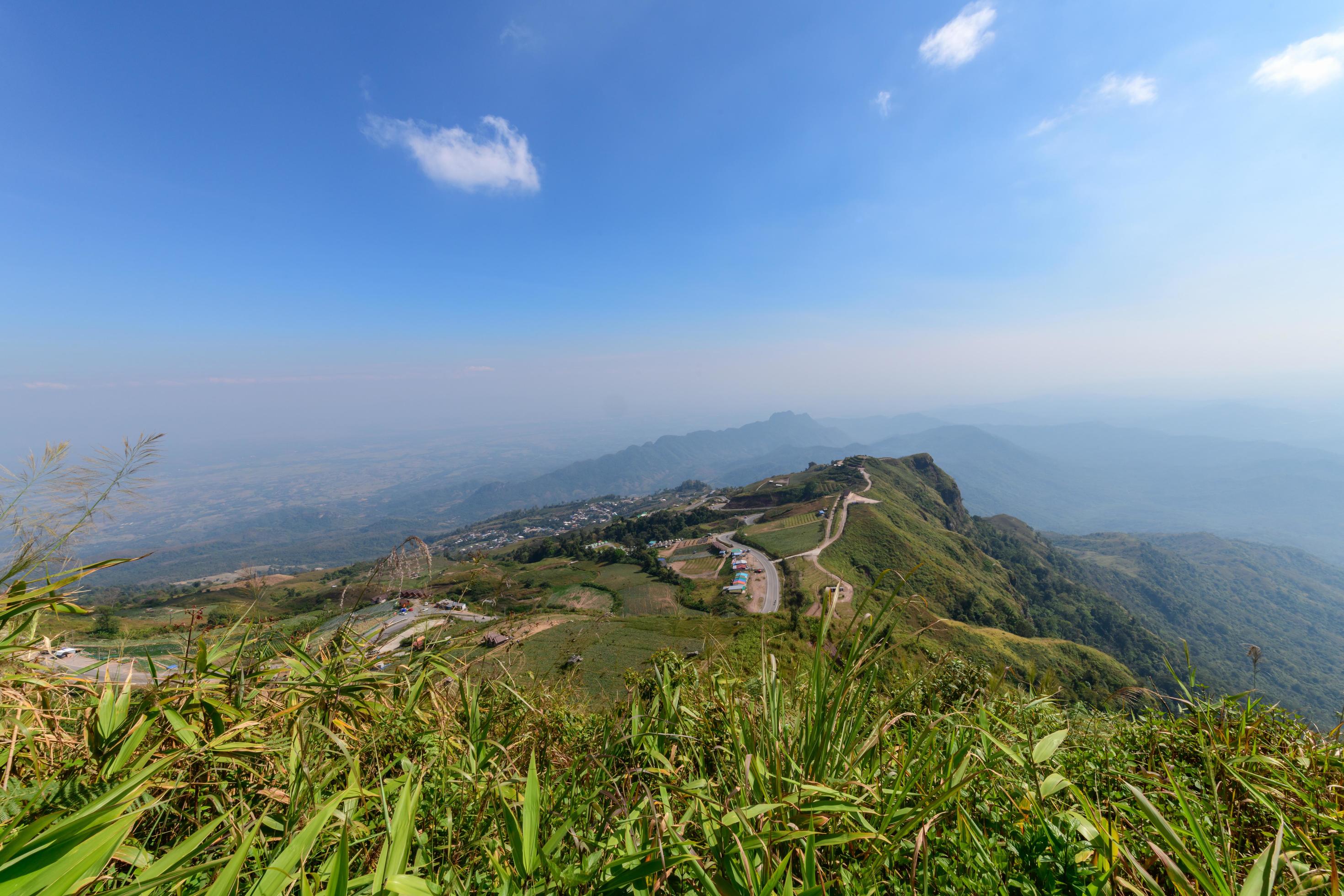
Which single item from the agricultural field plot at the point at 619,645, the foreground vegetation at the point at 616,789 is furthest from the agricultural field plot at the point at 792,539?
the foreground vegetation at the point at 616,789

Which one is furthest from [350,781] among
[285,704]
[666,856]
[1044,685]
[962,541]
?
[962,541]

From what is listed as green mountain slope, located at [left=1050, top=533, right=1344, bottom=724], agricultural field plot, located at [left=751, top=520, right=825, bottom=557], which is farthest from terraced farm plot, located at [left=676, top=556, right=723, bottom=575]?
green mountain slope, located at [left=1050, top=533, right=1344, bottom=724]

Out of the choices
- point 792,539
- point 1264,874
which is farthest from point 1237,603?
point 1264,874

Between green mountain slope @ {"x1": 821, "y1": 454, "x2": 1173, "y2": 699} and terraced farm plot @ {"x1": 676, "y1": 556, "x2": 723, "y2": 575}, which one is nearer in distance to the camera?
green mountain slope @ {"x1": 821, "y1": 454, "x2": 1173, "y2": 699}

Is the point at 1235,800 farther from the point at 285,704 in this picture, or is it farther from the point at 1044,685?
the point at 285,704

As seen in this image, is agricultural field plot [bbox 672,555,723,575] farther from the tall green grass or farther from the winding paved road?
the tall green grass

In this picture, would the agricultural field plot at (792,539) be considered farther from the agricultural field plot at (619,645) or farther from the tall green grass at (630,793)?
the tall green grass at (630,793)
